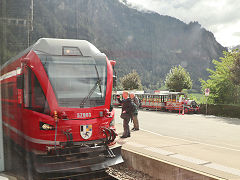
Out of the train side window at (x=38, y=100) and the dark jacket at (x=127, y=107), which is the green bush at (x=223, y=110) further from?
the train side window at (x=38, y=100)

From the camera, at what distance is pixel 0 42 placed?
5.45 metres

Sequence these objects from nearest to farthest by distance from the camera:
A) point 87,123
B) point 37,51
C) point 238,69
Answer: point 87,123, point 37,51, point 238,69

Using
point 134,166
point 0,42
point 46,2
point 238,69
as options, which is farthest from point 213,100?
point 46,2

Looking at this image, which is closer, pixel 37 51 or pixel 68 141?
pixel 68 141

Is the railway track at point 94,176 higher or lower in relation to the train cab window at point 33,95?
lower

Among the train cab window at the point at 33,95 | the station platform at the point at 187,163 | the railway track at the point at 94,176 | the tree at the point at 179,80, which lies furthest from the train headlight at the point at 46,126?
the tree at the point at 179,80

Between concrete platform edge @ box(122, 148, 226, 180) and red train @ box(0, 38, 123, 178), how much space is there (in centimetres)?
41

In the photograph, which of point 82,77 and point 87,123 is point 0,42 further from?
point 87,123

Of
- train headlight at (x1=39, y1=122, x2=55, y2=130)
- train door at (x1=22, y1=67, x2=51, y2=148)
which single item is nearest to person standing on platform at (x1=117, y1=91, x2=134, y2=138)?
train door at (x1=22, y1=67, x2=51, y2=148)

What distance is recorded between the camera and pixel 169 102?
91.7 ft

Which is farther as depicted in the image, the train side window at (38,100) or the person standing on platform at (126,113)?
the person standing on platform at (126,113)

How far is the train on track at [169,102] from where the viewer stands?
82.9 ft

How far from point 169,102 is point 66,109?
75.8 feet

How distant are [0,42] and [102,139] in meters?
3.04
